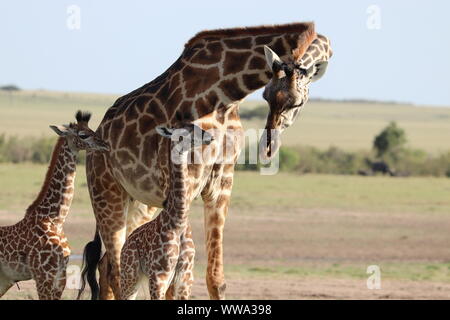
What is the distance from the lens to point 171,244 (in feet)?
31.8

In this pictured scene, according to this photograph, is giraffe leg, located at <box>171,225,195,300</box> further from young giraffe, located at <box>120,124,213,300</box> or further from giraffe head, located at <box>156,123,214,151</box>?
giraffe head, located at <box>156,123,214,151</box>

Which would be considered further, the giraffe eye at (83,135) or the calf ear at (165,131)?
the giraffe eye at (83,135)

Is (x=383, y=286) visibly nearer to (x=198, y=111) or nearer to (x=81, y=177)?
(x=198, y=111)

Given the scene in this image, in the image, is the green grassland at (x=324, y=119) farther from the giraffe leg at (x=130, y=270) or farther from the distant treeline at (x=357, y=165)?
the giraffe leg at (x=130, y=270)

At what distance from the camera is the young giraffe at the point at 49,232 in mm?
10203

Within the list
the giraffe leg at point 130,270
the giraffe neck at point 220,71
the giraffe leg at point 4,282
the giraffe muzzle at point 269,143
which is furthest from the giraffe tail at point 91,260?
the giraffe muzzle at point 269,143

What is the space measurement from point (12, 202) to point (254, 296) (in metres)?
12.6

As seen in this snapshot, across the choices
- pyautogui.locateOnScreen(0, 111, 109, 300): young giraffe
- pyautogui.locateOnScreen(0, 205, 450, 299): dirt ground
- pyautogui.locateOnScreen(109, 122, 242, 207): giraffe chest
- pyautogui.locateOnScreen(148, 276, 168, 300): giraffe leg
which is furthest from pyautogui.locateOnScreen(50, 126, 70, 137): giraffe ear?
pyautogui.locateOnScreen(0, 205, 450, 299): dirt ground

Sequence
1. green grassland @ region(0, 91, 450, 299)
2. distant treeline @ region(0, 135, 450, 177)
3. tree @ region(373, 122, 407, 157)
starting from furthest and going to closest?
tree @ region(373, 122, 407, 157) < distant treeline @ region(0, 135, 450, 177) < green grassland @ region(0, 91, 450, 299)

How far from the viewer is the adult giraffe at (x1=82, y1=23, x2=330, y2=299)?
10438mm

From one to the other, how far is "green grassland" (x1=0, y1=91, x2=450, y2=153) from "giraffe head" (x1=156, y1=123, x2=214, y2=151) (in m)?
39.6

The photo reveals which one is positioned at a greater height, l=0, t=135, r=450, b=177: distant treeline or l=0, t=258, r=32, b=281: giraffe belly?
l=0, t=258, r=32, b=281: giraffe belly

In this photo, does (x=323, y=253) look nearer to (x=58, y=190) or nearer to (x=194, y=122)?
(x=58, y=190)

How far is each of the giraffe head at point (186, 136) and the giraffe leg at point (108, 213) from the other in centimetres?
158
